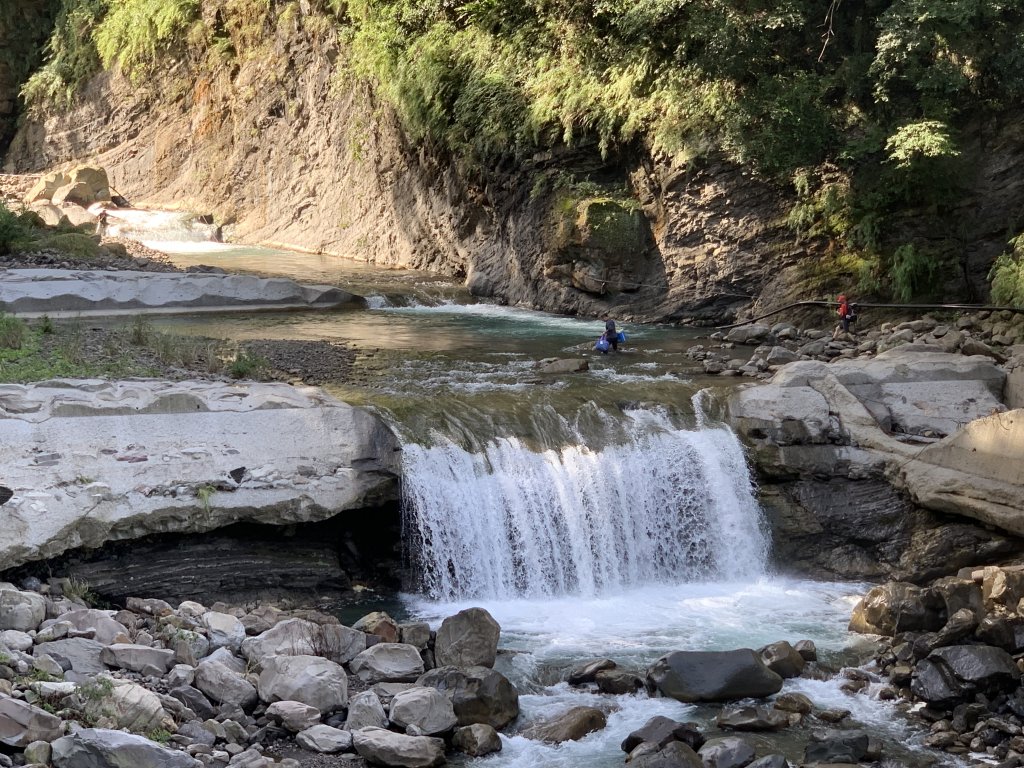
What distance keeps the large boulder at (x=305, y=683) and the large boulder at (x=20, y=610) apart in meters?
1.83

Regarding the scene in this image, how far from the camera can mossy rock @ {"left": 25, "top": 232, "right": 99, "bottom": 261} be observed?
20062 millimetres

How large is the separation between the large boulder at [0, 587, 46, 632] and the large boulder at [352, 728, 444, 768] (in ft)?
8.99

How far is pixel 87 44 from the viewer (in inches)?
1372

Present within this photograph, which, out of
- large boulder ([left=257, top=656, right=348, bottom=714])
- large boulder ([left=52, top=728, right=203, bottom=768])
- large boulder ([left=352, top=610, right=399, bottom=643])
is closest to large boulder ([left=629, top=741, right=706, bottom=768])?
large boulder ([left=257, top=656, right=348, bottom=714])

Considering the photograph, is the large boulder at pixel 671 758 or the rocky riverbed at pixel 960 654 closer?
the large boulder at pixel 671 758

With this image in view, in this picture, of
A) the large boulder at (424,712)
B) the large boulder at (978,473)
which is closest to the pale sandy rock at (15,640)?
the large boulder at (424,712)

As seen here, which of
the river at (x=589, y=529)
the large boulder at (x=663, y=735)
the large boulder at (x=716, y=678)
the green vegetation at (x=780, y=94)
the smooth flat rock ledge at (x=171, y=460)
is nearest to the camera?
the large boulder at (x=663, y=735)

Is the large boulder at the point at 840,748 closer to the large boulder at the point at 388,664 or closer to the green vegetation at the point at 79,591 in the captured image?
the large boulder at the point at 388,664

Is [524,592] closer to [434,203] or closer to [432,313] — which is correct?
[432,313]

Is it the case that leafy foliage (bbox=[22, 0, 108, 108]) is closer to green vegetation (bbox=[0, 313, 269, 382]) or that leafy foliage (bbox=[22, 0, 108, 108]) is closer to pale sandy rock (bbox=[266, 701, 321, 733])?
green vegetation (bbox=[0, 313, 269, 382])

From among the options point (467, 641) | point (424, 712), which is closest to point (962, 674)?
point (467, 641)

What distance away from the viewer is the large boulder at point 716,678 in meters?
8.89

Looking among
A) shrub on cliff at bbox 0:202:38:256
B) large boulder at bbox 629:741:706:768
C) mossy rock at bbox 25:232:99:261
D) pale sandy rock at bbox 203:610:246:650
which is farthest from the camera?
mossy rock at bbox 25:232:99:261

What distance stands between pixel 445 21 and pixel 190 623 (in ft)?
54.9
